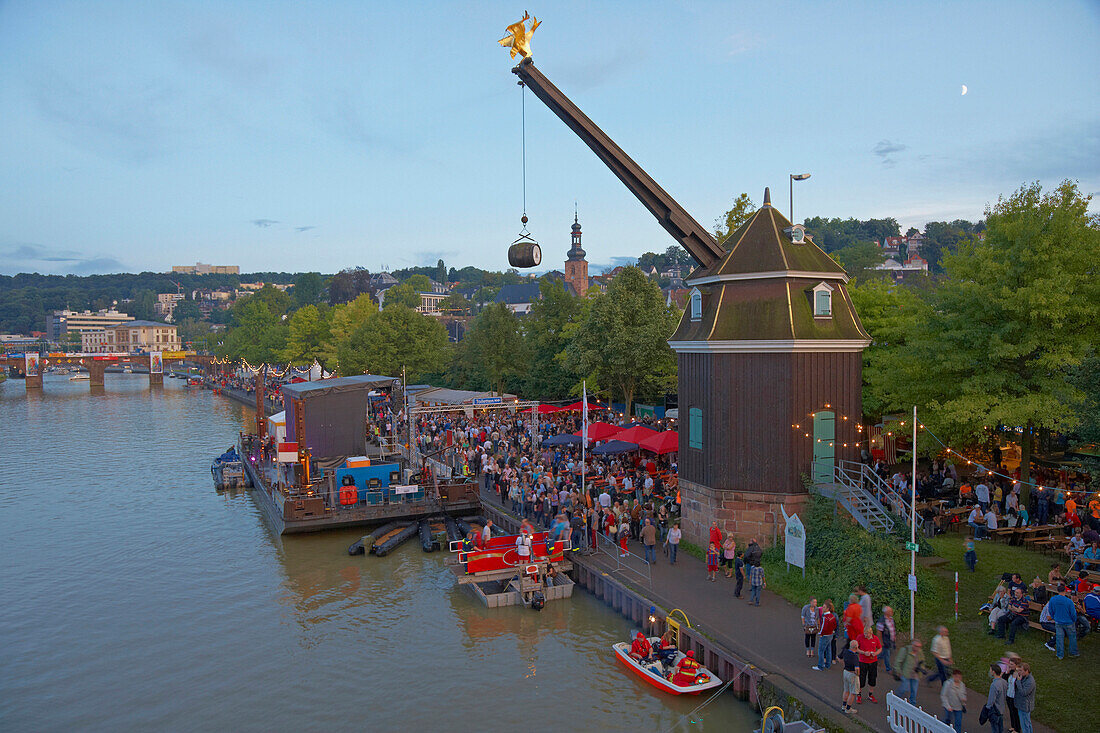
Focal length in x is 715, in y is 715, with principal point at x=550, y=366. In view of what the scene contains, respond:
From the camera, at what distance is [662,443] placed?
24812 millimetres

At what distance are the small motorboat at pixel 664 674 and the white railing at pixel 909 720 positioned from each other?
3311 mm

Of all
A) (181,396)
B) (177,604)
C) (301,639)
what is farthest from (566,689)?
(181,396)

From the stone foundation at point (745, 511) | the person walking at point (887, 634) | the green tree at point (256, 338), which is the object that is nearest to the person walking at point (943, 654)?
the person walking at point (887, 634)

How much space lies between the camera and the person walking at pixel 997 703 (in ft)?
31.1

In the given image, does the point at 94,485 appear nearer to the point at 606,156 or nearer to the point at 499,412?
the point at 499,412

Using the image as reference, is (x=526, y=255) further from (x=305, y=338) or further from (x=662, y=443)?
(x=305, y=338)

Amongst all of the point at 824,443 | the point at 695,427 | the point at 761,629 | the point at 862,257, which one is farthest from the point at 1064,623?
the point at 862,257

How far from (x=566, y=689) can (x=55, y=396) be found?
116m

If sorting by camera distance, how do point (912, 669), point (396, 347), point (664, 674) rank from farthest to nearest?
point (396, 347), point (664, 674), point (912, 669)

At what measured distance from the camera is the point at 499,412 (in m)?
43.9

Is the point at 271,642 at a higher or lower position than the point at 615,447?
lower

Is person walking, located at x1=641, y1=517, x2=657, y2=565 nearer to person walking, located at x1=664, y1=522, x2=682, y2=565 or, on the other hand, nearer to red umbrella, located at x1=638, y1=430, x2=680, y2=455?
person walking, located at x1=664, y1=522, x2=682, y2=565

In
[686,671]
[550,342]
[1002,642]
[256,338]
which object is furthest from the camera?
[256,338]

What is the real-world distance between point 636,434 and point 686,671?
1410 cm
